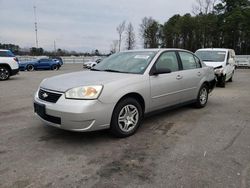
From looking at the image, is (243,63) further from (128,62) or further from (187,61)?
(128,62)

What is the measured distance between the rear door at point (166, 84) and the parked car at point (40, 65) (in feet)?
70.4

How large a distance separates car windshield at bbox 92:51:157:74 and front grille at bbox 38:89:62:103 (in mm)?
1382

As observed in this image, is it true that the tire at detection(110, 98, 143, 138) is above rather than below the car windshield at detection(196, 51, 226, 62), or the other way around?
below

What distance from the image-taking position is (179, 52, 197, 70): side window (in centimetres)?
562

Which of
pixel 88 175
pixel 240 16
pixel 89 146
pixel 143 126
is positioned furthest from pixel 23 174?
pixel 240 16

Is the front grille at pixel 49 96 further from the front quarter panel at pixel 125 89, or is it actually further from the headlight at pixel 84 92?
the front quarter panel at pixel 125 89

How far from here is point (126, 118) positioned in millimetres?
4172

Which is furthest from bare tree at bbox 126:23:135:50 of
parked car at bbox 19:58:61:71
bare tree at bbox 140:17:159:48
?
parked car at bbox 19:58:61:71

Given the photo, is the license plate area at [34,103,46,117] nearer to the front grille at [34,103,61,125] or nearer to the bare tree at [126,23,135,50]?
the front grille at [34,103,61,125]

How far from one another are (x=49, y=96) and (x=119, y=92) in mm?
1116

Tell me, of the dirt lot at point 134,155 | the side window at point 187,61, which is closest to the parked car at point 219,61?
the side window at point 187,61

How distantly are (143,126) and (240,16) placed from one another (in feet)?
125

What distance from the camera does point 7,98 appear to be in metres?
7.82

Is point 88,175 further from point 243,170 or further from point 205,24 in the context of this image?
point 205,24
